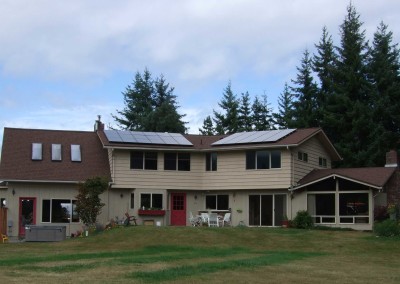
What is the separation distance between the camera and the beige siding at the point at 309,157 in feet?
114

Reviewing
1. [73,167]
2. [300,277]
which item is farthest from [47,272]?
[73,167]

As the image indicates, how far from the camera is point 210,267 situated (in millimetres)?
16688

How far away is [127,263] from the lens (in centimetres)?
1784

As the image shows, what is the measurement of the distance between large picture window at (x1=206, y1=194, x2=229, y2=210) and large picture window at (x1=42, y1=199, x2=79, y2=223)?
8.15m

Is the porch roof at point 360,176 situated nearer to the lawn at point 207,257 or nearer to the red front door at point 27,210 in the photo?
the lawn at point 207,257

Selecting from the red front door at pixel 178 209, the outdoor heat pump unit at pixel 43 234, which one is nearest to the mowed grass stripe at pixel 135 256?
the outdoor heat pump unit at pixel 43 234

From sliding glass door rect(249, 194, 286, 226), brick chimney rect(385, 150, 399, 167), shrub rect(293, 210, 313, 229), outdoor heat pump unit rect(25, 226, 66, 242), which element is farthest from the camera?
brick chimney rect(385, 150, 399, 167)

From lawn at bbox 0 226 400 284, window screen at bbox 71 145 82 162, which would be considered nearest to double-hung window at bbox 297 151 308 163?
lawn at bbox 0 226 400 284

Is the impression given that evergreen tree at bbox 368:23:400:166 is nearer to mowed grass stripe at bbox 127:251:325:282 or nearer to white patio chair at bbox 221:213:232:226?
white patio chair at bbox 221:213:232:226

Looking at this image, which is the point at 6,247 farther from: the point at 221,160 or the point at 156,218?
the point at 221,160

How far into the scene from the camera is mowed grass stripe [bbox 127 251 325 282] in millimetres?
14531

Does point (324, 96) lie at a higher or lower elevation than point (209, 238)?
higher

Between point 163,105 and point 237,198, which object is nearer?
point 237,198

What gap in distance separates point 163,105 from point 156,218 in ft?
76.8
